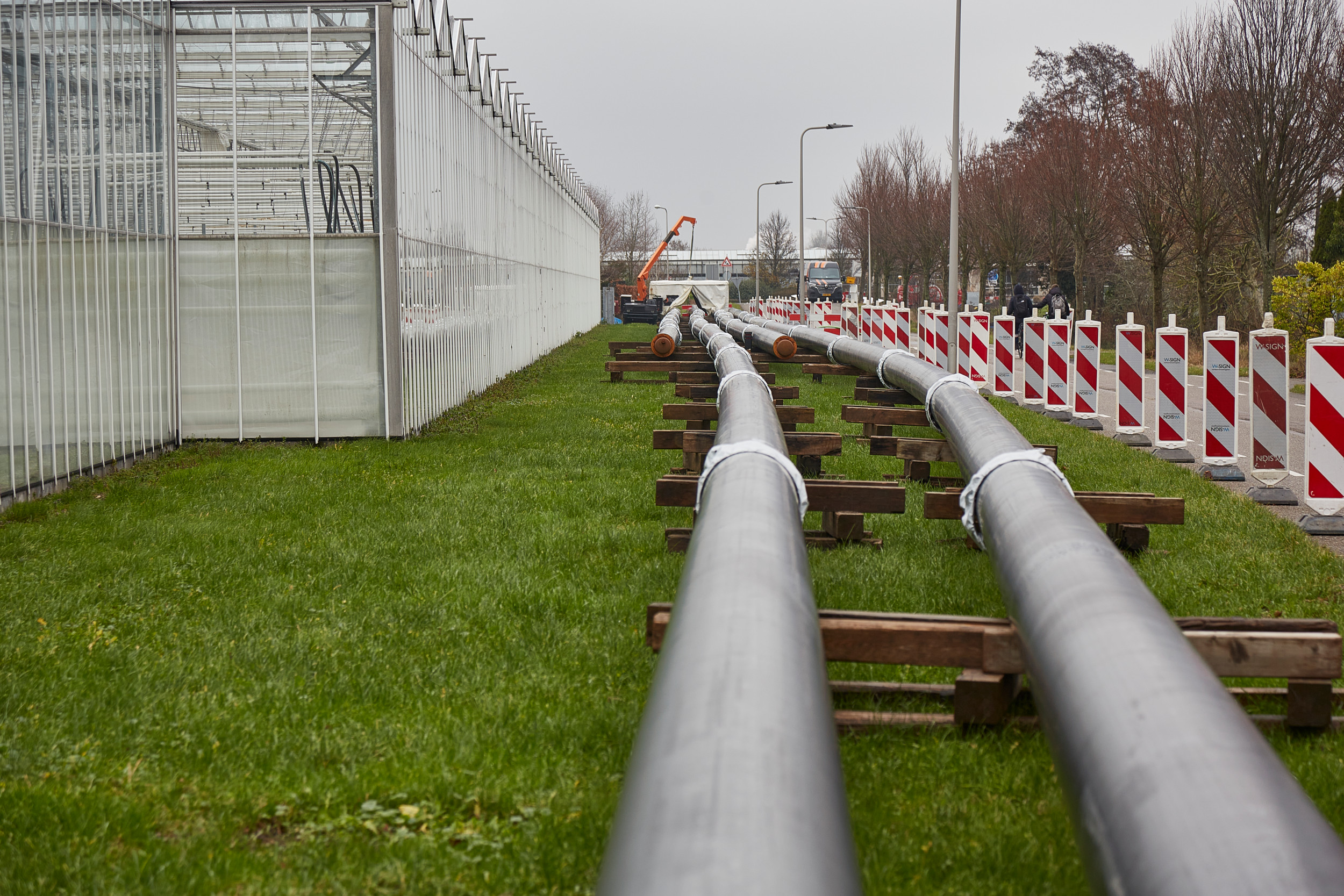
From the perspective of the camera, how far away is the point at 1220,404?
10602 mm

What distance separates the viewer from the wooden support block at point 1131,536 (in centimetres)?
708

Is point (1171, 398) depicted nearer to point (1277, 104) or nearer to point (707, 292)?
point (1277, 104)

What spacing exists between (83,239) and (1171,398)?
29.8ft

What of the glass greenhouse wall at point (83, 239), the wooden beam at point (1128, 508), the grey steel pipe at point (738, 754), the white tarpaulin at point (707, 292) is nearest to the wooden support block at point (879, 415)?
the wooden beam at point (1128, 508)

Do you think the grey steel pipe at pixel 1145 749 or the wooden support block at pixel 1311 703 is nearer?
the grey steel pipe at pixel 1145 749

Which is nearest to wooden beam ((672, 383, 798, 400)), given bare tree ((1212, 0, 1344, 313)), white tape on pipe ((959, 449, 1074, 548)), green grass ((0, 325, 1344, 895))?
green grass ((0, 325, 1344, 895))

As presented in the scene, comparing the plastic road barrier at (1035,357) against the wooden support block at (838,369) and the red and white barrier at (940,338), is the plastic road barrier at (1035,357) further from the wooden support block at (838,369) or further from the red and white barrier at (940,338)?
the red and white barrier at (940,338)

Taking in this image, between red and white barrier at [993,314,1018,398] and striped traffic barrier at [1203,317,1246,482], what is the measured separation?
693 centimetres

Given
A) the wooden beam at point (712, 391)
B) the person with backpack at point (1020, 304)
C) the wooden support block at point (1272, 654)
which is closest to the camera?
the wooden support block at point (1272, 654)

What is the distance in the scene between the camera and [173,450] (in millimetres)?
12398

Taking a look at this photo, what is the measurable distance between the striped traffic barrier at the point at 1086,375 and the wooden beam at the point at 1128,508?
332 inches

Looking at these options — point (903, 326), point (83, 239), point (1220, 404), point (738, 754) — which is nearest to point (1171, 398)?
point (1220, 404)

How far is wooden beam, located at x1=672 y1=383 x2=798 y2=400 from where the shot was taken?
10891 millimetres

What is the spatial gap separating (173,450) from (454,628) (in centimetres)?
779
